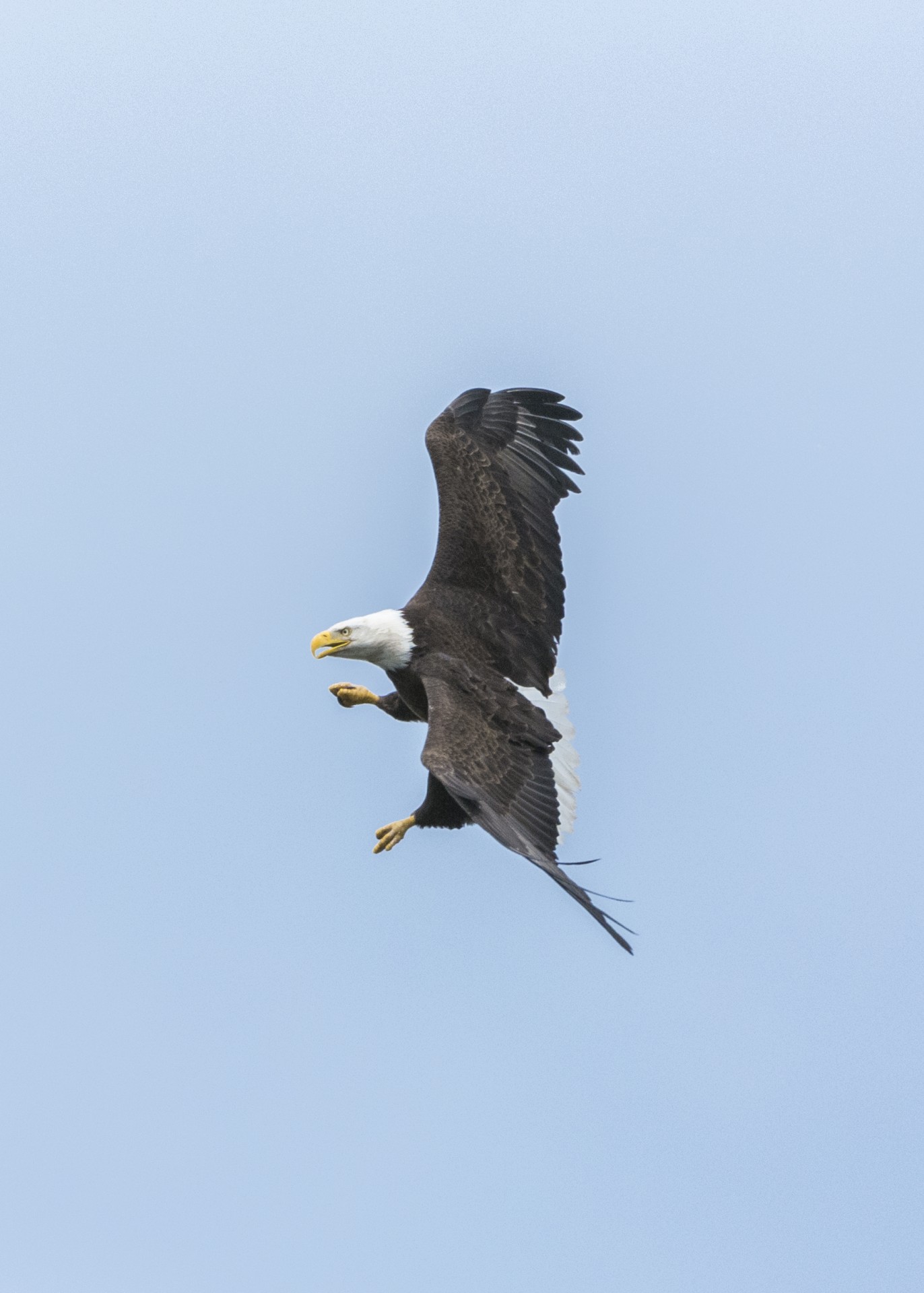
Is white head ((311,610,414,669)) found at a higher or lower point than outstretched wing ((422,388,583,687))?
lower

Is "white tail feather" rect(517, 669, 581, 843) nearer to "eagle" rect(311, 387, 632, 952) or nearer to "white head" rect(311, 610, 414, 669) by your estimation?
"eagle" rect(311, 387, 632, 952)

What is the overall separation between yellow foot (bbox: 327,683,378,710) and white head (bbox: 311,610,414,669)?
20cm

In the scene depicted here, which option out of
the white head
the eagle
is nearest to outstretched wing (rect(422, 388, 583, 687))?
the eagle

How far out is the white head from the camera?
1170 centimetres

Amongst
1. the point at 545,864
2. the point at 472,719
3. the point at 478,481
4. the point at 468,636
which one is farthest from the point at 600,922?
the point at 478,481

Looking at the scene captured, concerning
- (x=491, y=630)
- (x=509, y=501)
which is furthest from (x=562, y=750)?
(x=509, y=501)

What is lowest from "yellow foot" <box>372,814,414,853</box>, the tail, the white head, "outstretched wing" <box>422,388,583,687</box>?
the tail

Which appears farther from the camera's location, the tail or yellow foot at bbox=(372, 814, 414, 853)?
yellow foot at bbox=(372, 814, 414, 853)

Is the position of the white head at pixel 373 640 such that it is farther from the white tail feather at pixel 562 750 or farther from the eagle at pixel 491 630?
the white tail feather at pixel 562 750

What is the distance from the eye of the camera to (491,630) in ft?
39.1

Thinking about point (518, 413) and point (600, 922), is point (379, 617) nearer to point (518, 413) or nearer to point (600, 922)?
point (518, 413)

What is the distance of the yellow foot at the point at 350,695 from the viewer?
11992 millimetres

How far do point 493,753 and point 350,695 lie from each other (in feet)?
4.86

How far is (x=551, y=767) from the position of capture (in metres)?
11.2
